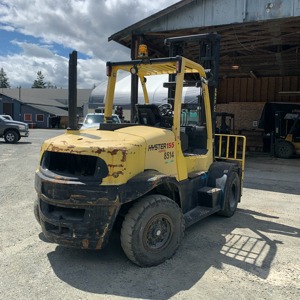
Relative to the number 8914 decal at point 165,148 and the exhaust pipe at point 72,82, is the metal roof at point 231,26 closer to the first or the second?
the number 8914 decal at point 165,148

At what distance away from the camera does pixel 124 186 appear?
3984 mm

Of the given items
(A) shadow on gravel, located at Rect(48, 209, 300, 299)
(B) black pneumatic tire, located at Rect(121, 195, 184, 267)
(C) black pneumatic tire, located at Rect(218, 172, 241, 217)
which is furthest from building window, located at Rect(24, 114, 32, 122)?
(B) black pneumatic tire, located at Rect(121, 195, 184, 267)

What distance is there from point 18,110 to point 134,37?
4149 centimetres

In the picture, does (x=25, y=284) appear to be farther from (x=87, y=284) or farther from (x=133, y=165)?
(x=133, y=165)

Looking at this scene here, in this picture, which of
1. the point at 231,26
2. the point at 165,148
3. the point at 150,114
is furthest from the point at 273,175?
the point at 165,148

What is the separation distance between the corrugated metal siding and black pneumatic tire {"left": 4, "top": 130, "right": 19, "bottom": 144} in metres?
12.8

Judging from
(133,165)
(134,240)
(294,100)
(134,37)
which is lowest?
(134,240)

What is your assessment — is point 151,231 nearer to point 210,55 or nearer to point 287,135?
point 210,55

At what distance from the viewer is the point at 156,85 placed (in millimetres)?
21359

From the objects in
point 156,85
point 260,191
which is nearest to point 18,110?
point 156,85

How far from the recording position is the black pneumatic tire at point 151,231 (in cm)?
408

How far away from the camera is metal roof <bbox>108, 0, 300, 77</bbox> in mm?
9984

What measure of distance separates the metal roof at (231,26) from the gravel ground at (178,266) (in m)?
6.13

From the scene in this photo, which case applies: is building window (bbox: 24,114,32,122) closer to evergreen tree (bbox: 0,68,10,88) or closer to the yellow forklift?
the yellow forklift
